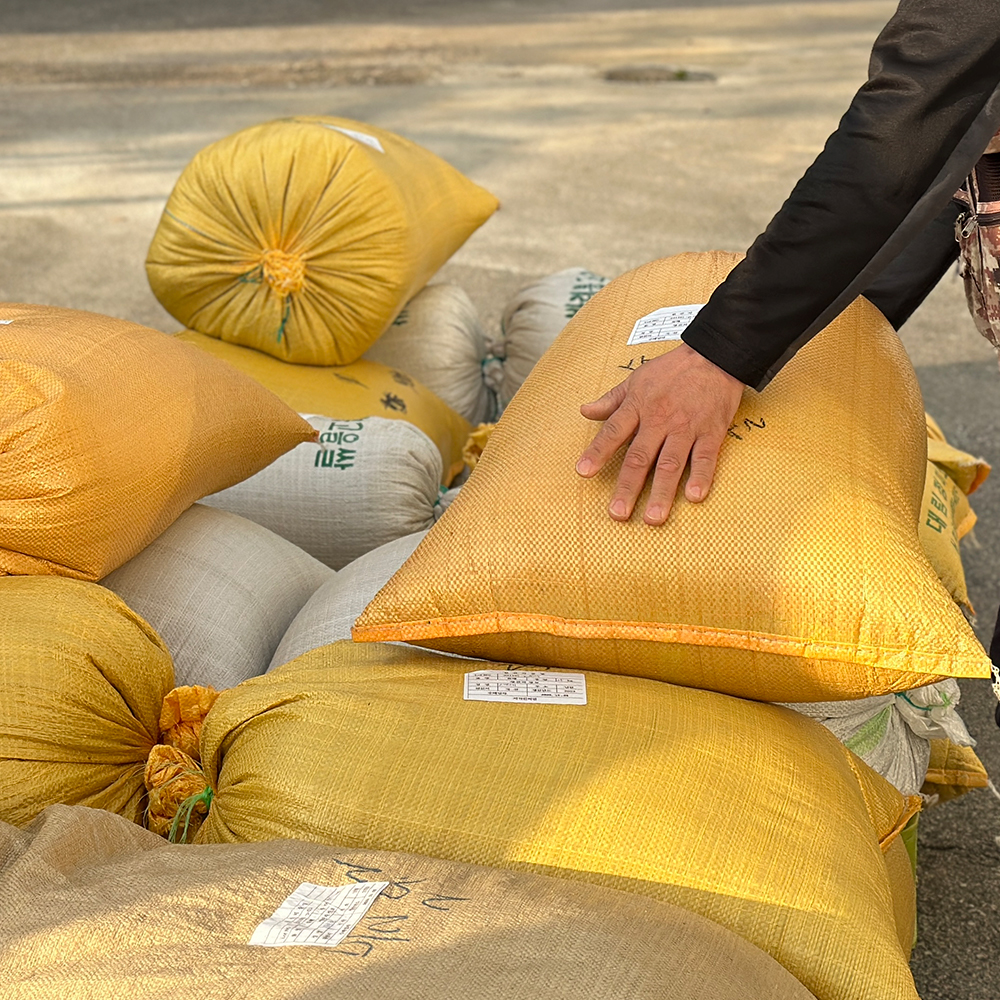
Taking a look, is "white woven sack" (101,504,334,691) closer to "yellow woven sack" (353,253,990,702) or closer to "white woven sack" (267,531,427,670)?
"white woven sack" (267,531,427,670)

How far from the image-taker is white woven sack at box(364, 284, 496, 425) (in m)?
2.39

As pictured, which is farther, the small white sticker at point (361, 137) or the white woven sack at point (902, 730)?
the small white sticker at point (361, 137)

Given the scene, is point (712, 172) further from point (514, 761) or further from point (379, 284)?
point (514, 761)

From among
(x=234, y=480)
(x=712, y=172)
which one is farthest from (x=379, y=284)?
(x=712, y=172)

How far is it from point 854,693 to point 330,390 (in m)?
1.21

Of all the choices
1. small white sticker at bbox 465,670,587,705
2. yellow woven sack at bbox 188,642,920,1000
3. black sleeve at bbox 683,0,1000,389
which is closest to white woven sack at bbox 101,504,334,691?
yellow woven sack at bbox 188,642,920,1000

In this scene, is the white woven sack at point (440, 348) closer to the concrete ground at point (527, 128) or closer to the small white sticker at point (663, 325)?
the concrete ground at point (527, 128)

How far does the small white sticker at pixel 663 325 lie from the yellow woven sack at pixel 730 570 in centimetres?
15

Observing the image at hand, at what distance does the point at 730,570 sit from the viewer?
3.60ft

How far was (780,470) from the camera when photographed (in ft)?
3.73

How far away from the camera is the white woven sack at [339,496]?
5.98 ft

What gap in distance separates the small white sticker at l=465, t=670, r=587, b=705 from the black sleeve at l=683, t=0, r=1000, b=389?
1.16 feet

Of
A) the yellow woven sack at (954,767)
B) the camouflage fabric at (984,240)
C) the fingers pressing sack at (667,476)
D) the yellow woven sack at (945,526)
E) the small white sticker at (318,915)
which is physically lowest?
the yellow woven sack at (954,767)

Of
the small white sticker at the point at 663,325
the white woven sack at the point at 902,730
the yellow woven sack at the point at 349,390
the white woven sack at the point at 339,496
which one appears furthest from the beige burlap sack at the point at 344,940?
the yellow woven sack at the point at 349,390
